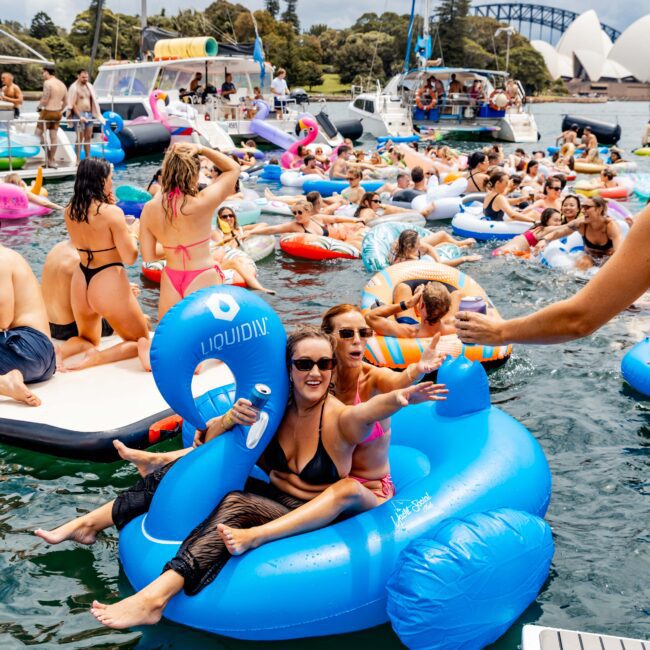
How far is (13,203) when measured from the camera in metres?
11.7

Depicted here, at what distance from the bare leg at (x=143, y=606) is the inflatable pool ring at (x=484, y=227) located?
349 inches

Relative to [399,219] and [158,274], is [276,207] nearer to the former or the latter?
[399,219]

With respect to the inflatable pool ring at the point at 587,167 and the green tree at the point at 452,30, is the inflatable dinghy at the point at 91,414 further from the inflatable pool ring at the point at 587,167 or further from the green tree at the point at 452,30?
the green tree at the point at 452,30

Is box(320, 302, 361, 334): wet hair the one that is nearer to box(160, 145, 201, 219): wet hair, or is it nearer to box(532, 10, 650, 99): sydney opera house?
box(160, 145, 201, 219): wet hair

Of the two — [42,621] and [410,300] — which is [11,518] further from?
[410,300]

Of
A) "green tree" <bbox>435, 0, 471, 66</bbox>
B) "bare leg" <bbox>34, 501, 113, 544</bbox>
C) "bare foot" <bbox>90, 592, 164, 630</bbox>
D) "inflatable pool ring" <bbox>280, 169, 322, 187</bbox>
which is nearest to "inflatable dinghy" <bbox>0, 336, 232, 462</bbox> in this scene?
"bare leg" <bbox>34, 501, 113, 544</bbox>

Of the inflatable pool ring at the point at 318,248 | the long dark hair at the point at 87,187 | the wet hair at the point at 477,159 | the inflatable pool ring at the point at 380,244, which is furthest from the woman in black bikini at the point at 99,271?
the wet hair at the point at 477,159

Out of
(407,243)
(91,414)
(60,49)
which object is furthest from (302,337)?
(60,49)

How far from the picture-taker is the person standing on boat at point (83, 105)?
15430 mm

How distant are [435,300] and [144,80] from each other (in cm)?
1964

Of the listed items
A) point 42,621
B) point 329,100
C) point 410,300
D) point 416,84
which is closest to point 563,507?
point 410,300

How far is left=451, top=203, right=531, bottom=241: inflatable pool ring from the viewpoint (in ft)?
36.3

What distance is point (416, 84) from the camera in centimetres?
2880

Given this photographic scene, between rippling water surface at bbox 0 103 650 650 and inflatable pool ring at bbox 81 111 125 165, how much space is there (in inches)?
425
